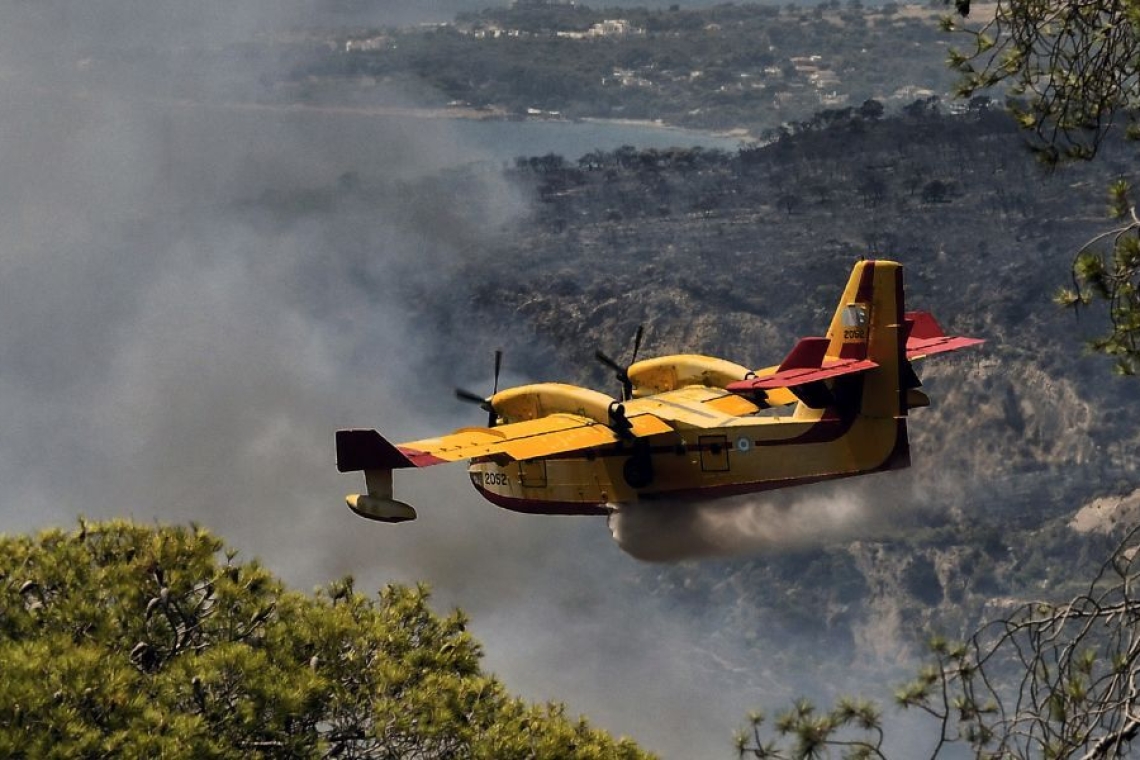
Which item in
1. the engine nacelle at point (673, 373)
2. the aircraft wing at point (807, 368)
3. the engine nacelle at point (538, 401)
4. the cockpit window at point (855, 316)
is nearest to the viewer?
the aircraft wing at point (807, 368)

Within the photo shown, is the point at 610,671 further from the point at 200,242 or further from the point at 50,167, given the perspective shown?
the point at 50,167

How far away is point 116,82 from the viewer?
17550cm

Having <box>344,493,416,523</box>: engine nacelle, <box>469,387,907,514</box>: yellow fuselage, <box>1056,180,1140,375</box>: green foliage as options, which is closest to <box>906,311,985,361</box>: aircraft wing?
<box>469,387,907,514</box>: yellow fuselage

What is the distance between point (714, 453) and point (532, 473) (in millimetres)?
6089

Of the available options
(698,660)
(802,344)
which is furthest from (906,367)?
(698,660)

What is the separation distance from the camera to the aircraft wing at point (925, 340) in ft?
219

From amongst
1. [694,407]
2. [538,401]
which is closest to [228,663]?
[694,407]

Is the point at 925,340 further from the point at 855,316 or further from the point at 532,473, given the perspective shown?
the point at 532,473

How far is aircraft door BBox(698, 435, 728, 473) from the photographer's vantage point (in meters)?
63.0

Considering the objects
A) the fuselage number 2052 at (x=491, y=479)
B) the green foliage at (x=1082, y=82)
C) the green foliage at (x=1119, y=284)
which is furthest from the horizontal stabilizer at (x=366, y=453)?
the green foliage at (x=1119, y=284)

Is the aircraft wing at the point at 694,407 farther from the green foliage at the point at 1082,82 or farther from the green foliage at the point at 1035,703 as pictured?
the green foliage at the point at 1035,703

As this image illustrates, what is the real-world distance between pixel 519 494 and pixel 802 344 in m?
11.1

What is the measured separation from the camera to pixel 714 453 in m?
63.2

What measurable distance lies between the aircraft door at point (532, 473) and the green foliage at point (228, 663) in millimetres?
25808
